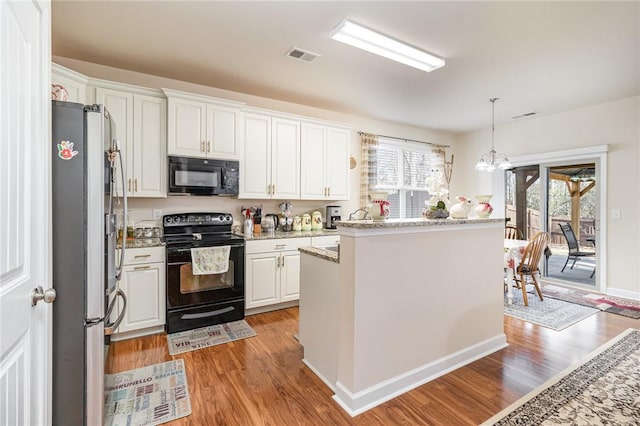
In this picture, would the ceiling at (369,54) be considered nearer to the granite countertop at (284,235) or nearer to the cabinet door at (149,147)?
the cabinet door at (149,147)

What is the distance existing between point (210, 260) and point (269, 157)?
58.0 inches

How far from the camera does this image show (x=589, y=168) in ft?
15.4

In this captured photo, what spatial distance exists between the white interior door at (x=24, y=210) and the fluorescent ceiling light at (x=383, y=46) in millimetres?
1905

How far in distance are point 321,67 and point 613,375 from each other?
3641mm

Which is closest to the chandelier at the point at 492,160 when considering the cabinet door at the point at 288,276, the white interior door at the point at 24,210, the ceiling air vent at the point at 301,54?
the ceiling air vent at the point at 301,54

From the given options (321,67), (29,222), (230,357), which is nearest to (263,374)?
(230,357)

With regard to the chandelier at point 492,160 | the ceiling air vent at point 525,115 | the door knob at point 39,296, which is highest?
the ceiling air vent at point 525,115

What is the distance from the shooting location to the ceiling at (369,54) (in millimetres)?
2293

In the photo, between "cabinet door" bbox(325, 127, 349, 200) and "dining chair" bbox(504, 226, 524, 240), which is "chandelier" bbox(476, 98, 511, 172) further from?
"cabinet door" bbox(325, 127, 349, 200)

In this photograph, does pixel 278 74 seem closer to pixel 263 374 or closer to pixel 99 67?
pixel 99 67

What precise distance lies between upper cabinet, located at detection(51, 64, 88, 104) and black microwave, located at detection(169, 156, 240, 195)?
890mm

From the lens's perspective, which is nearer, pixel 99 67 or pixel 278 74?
pixel 99 67

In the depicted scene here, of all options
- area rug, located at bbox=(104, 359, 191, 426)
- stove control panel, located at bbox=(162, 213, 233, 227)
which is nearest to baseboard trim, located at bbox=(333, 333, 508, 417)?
area rug, located at bbox=(104, 359, 191, 426)

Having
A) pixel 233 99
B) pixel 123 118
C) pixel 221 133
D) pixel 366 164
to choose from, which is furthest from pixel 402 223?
pixel 366 164
